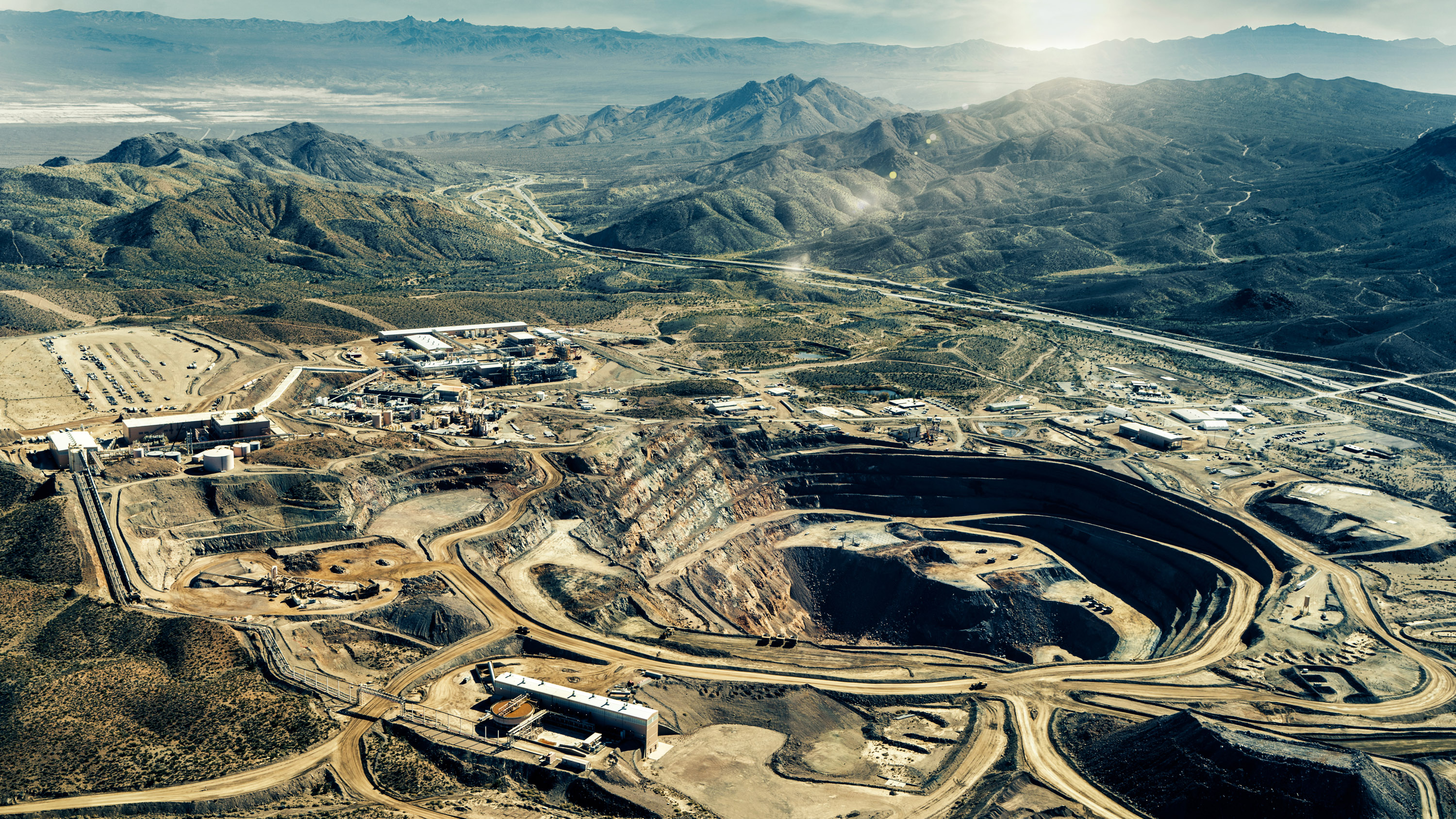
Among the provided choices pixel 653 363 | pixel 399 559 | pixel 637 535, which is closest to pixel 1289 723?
pixel 637 535

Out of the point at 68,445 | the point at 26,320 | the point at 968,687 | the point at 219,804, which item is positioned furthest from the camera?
the point at 26,320

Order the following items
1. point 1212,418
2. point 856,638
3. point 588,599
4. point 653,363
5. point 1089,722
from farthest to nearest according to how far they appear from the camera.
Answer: point 653,363, point 1212,418, point 856,638, point 588,599, point 1089,722

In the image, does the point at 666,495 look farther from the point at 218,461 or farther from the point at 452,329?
the point at 452,329

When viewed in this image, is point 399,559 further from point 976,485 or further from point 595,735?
point 976,485

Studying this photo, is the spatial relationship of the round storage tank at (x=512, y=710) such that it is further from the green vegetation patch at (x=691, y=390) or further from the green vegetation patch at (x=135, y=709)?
the green vegetation patch at (x=691, y=390)

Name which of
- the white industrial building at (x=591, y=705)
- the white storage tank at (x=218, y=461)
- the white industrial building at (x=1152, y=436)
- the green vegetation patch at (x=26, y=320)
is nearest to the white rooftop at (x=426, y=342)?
the green vegetation patch at (x=26, y=320)

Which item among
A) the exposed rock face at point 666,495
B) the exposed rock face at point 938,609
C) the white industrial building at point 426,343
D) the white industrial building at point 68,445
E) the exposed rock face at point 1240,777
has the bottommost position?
the exposed rock face at point 938,609

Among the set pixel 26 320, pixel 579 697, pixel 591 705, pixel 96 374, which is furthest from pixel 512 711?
pixel 26 320
